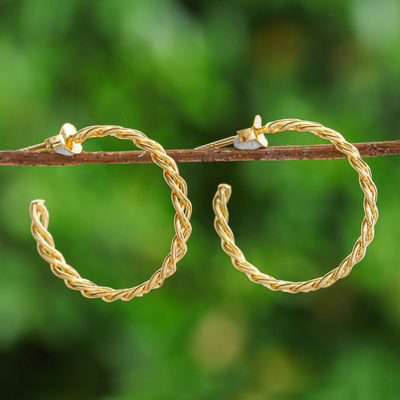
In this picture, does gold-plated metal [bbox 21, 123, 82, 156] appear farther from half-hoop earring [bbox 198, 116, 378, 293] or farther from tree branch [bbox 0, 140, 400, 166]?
half-hoop earring [bbox 198, 116, 378, 293]

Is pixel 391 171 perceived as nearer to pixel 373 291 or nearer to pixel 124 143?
pixel 373 291

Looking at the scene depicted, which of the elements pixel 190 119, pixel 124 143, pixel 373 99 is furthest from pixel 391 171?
pixel 124 143

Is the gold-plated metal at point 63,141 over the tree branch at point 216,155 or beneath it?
over

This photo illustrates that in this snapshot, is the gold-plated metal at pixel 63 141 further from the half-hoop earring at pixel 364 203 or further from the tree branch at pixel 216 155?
the half-hoop earring at pixel 364 203

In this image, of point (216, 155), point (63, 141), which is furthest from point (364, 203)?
point (63, 141)

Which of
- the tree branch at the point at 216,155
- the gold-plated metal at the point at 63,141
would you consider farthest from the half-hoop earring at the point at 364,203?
the gold-plated metal at the point at 63,141
